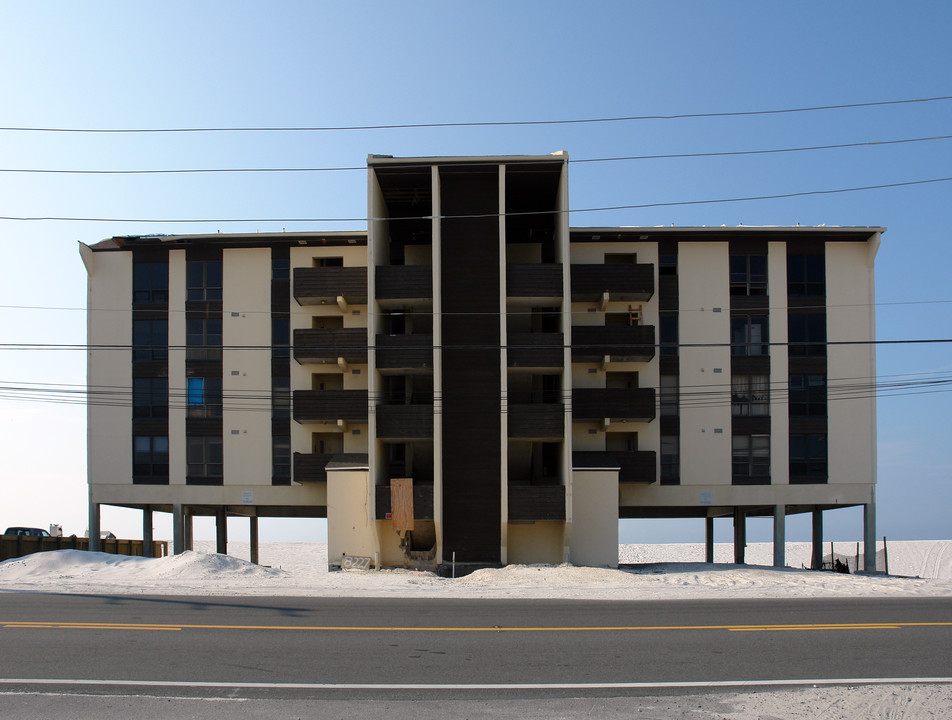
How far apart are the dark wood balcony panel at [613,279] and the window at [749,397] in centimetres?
623

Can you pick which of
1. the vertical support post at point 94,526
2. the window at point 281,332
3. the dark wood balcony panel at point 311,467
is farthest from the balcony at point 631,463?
the vertical support post at point 94,526

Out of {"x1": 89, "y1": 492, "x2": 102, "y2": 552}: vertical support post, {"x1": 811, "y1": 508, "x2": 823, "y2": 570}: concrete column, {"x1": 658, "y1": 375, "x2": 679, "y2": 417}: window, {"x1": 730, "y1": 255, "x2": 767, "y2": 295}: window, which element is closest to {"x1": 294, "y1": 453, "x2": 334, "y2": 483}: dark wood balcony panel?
{"x1": 89, "y1": 492, "x2": 102, "y2": 552}: vertical support post

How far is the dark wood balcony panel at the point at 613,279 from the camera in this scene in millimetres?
33812

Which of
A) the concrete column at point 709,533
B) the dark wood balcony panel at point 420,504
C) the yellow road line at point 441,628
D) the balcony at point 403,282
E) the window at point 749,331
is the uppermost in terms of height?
the balcony at point 403,282

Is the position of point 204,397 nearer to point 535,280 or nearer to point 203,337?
point 203,337

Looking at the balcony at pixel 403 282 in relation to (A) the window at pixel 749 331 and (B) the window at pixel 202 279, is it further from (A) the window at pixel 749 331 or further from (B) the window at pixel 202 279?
(A) the window at pixel 749 331

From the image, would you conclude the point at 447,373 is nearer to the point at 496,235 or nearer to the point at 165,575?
the point at 496,235

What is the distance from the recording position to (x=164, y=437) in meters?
36.7

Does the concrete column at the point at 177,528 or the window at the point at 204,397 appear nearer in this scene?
the window at the point at 204,397

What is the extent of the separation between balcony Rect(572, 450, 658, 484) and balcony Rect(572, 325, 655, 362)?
13.5ft

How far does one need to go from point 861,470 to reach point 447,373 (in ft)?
63.8

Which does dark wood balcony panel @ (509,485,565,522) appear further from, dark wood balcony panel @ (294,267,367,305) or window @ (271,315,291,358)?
window @ (271,315,291,358)

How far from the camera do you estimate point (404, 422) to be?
31.0 m

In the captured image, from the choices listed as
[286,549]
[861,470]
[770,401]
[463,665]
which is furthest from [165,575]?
[286,549]
